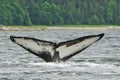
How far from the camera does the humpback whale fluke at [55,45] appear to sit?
34625 mm

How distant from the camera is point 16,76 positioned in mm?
32031

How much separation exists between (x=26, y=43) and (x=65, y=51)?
2.40 meters

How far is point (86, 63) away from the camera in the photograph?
132ft

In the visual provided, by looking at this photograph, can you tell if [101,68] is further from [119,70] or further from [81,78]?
[81,78]

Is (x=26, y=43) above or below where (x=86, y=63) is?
above

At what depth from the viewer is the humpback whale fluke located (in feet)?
114

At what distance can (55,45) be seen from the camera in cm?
3484

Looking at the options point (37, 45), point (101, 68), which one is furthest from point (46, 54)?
point (101, 68)

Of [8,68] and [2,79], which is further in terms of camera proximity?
[8,68]

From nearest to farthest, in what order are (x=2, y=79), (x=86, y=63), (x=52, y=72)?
(x=2, y=79), (x=52, y=72), (x=86, y=63)

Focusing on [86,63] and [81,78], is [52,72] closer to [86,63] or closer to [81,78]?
[81,78]

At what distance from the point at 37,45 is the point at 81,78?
4.71 metres

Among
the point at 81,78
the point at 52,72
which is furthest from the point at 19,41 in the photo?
the point at 81,78

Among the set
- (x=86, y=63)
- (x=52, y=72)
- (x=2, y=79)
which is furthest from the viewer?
(x=86, y=63)
